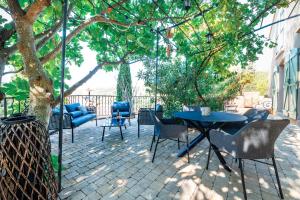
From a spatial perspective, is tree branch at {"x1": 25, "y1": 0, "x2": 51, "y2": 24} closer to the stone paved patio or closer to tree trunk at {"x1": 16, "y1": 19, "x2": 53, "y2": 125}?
tree trunk at {"x1": 16, "y1": 19, "x2": 53, "y2": 125}

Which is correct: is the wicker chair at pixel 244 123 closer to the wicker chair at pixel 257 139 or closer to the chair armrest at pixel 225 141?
the chair armrest at pixel 225 141

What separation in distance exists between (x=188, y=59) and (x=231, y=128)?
2.65m

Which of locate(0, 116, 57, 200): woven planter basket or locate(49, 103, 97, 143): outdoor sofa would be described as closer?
locate(0, 116, 57, 200): woven planter basket

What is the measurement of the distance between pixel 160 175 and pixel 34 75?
6.33 ft

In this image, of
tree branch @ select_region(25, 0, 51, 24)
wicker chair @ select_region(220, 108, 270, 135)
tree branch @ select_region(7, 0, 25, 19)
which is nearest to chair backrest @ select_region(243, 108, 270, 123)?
wicker chair @ select_region(220, 108, 270, 135)

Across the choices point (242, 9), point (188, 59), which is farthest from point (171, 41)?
point (242, 9)

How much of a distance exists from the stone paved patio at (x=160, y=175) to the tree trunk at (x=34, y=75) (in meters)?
1.01

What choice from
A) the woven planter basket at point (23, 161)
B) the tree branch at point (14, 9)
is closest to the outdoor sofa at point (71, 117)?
the tree branch at point (14, 9)

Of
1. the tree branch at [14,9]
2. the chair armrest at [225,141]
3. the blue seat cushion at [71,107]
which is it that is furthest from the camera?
the blue seat cushion at [71,107]

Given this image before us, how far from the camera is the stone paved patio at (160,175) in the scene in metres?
2.03

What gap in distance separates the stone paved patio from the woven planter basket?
2.91ft

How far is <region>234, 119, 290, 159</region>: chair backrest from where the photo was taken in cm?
200

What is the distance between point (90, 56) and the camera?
4.18 metres

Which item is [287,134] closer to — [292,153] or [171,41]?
[292,153]
